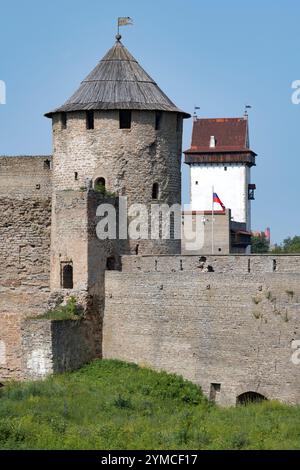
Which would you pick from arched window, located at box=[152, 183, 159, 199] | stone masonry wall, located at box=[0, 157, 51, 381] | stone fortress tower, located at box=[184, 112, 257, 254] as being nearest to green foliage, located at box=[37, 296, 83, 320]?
stone masonry wall, located at box=[0, 157, 51, 381]

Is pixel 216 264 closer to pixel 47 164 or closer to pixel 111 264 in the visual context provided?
pixel 111 264

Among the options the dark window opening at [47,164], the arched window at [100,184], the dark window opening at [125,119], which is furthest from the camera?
the dark window opening at [47,164]

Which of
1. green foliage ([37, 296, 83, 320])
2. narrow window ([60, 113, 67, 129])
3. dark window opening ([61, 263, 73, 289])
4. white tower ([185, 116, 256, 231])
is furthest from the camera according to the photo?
white tower ([185, 116, 256, 231])

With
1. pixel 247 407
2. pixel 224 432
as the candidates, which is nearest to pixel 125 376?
pixel 247 407

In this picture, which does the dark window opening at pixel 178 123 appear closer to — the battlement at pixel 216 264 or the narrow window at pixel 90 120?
the narrow window at pixel 90 120

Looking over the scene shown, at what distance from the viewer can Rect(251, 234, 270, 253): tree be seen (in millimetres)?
84062

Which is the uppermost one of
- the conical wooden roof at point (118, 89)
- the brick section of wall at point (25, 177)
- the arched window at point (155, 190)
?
the conical wooden roof at point (118, 89)

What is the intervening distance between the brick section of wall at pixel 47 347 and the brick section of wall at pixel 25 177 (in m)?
4.17

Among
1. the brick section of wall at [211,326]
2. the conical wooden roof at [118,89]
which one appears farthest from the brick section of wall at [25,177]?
the brick section of wall at [211,326]

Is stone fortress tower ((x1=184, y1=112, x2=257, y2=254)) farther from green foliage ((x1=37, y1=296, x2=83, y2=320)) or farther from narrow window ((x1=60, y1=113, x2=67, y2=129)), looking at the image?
green foliage ((x1=37, y1=296, x2=83, y2=320))

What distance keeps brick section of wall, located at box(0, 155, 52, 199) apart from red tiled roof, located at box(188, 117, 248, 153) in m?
37.7

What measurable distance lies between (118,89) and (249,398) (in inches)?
329

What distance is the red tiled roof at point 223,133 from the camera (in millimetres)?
74812
